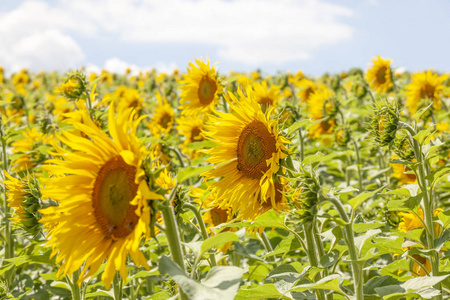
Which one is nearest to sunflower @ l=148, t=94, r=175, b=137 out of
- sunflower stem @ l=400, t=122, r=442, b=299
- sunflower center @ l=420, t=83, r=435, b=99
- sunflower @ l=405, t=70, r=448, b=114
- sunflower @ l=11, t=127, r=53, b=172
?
sunflower @ l=11, t=127, r=53, b=172

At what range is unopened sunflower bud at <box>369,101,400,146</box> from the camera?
2.26m

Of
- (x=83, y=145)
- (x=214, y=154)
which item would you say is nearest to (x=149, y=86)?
(x=214, y=154)

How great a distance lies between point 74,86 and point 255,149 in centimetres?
210

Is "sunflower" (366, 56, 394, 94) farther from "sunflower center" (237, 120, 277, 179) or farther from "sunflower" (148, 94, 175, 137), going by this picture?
"sunflower center" (237, 120, 277, 179)

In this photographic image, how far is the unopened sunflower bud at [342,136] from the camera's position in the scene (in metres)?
4.73

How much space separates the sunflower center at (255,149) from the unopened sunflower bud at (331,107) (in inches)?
113

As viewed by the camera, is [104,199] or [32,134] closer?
[104,199]

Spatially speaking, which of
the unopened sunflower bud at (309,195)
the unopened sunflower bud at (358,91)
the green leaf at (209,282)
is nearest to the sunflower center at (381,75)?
the unopened sunflower bud at (358,91)

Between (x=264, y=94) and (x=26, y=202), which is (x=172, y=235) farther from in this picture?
(x=264, y=94)

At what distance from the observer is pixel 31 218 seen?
87.9 inches

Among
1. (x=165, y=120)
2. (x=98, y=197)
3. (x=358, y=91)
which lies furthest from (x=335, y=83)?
(x=98, y=197)

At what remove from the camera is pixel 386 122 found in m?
2.31

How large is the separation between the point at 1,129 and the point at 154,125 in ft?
7.36

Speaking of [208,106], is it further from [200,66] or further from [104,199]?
[104,199]
